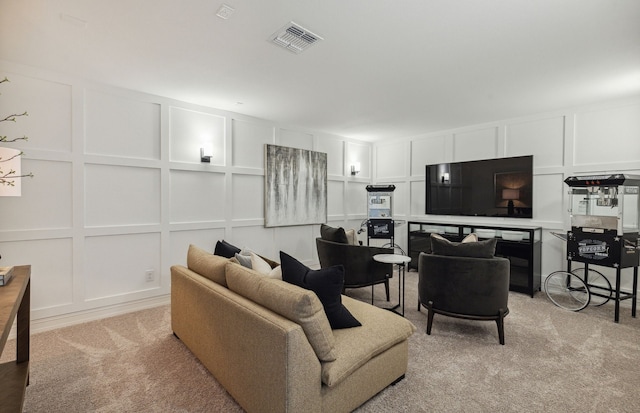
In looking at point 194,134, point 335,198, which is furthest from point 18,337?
point 335,198

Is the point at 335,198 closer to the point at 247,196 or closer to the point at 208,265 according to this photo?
the point at 247,196

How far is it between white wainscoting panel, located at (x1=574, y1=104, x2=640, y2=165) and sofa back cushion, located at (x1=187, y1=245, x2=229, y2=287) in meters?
4.83

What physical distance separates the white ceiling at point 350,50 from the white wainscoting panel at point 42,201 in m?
1.03

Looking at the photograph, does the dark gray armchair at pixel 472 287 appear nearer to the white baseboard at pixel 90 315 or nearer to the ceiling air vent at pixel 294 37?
the ceiling air vent at pixel 294 37

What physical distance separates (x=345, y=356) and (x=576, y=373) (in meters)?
1.97

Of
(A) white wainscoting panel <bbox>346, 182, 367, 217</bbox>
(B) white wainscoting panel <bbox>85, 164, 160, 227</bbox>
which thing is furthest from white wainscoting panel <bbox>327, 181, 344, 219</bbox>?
(B) white wainscoting panel <bbox>85, 164, 160, 227</bbox>

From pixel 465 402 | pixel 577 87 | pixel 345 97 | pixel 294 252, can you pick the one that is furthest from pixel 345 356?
pixel 577 87

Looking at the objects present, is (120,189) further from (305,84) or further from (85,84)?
(305,84)

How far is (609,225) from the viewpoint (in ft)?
11.2

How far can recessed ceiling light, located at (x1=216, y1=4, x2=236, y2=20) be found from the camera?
207 cm

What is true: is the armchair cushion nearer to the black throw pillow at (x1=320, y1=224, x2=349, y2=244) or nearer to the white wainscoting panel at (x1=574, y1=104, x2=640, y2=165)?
the black throw pillow at (x1=320, y1=224, x2=349, y2=244)

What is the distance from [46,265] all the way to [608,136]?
683cm

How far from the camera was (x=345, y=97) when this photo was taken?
3.85 m

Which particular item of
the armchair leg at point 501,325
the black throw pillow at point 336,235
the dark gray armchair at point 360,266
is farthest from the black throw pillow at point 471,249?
the black throw pillow at point 336,235
